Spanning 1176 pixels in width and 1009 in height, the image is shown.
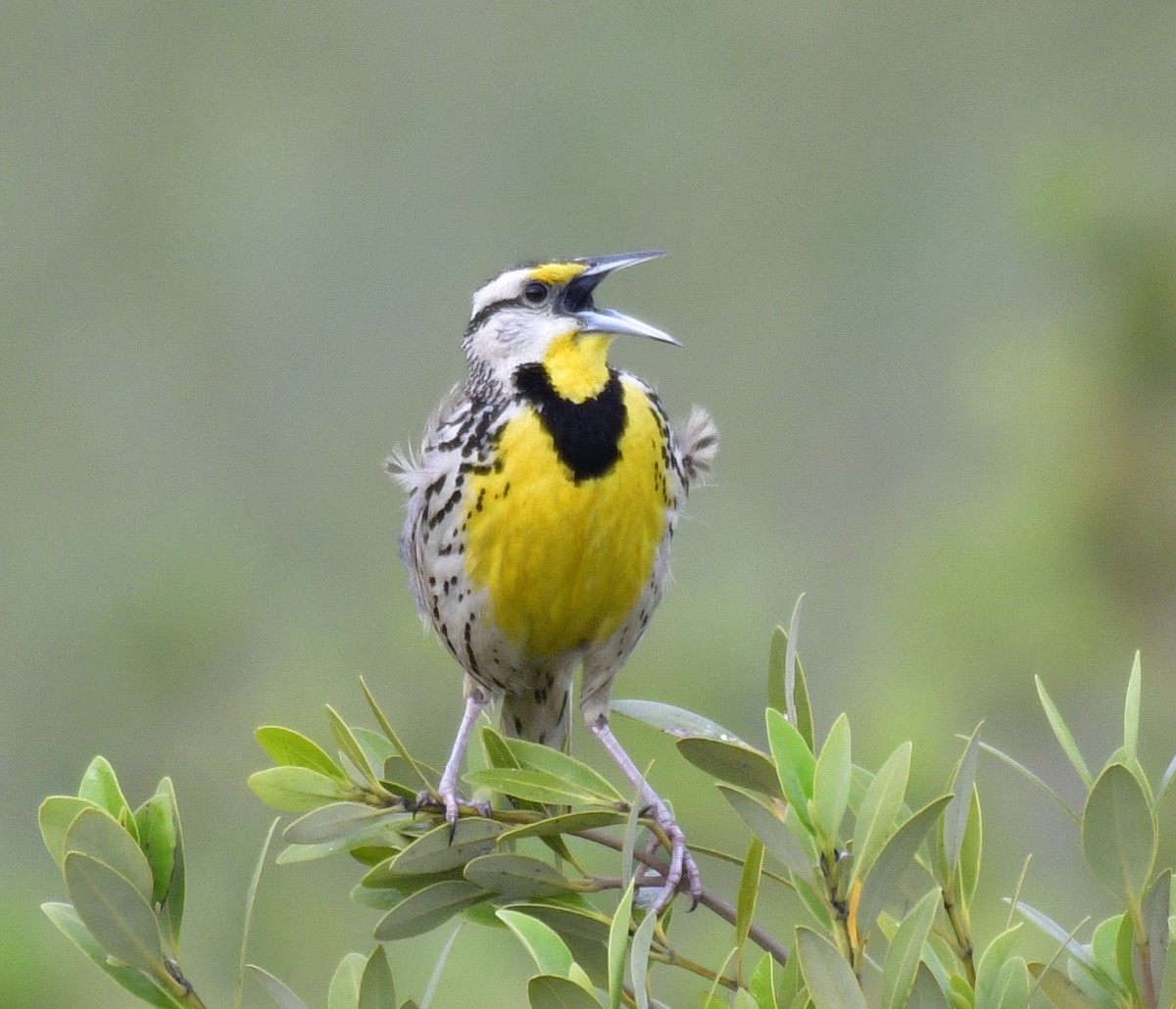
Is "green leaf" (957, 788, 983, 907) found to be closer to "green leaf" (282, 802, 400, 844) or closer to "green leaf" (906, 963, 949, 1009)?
"green leaf" (906, 963, 949, 1009)

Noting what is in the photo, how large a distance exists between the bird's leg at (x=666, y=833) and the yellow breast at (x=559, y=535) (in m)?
0.23

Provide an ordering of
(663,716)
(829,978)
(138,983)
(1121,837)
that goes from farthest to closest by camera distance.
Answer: (663,716) → (138,983) → (1121,837) → (829,978)

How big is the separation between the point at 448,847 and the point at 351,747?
105 millimetres

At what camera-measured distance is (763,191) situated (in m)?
6.93

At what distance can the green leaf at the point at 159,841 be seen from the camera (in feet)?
4.55

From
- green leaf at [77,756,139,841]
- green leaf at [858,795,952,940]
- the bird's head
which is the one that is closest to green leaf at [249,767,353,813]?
green leaf at [77,756,139,841]

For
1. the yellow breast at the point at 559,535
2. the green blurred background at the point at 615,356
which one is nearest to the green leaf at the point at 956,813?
the yellow breast at the point at 559,535

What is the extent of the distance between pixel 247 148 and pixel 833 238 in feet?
7.12

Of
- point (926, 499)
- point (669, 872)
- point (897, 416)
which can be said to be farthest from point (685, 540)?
point (669, 872)

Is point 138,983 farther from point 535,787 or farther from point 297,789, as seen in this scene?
point 535,787

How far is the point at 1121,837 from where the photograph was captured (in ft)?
4.12

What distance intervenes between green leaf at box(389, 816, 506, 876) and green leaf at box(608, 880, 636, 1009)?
22 centimetres

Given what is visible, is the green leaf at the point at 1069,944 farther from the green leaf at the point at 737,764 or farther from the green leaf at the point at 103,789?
the green leaf at the point at 103,789

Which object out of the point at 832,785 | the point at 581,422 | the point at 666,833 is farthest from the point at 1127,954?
the point at 581,422
